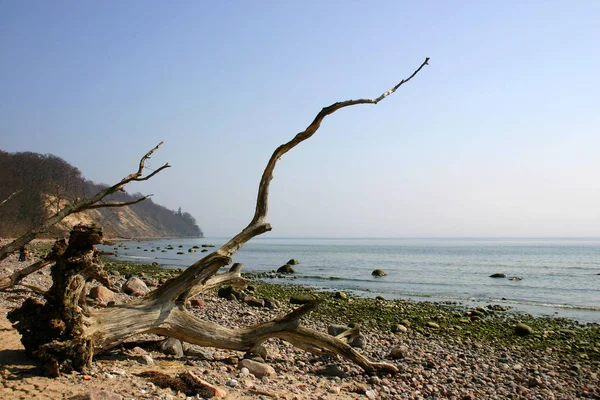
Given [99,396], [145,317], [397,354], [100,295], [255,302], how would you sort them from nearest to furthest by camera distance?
[99,396], [145,317], [397,354], [100,295], [255,302]

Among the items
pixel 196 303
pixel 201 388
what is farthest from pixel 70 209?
pixel 196 303

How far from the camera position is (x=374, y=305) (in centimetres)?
1645

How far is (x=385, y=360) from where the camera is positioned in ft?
27.7

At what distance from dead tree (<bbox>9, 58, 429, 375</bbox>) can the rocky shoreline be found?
27 centimetres

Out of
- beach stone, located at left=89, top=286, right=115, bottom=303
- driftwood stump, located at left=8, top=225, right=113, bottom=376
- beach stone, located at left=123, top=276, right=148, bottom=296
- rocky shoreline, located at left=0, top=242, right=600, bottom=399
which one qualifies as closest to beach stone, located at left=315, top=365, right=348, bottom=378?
rocky shoreline, located at left=0, top=242, right=600, bottom=399

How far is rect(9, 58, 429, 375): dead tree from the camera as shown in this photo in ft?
16.5

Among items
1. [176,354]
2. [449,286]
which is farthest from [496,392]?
[449,286]

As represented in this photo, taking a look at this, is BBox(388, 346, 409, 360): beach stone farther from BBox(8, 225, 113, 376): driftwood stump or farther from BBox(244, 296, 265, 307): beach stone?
BBox(244, 296, 265, 307): beach stone

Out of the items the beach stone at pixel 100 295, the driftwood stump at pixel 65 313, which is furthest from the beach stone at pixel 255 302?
the driftwood stump at pixel 65 313

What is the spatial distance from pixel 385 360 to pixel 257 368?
3.09 m

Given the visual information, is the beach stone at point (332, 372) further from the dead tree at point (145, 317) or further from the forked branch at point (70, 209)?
the forked branch at point (70, 209)

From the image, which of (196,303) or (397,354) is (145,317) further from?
(196,303)

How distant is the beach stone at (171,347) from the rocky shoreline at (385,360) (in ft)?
0.19

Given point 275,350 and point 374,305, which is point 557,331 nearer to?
point 374,305
